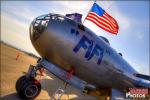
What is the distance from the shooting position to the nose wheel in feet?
32.0

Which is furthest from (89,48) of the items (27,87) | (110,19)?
(27,87)

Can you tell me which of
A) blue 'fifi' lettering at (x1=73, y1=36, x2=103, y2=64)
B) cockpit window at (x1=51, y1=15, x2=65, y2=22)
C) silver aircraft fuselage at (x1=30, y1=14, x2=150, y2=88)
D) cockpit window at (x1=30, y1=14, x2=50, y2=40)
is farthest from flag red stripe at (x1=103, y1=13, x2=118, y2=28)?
cockpit window at (x1=30, y1=14, x2=50, y2=40)

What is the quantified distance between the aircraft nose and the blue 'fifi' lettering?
2.02 meters

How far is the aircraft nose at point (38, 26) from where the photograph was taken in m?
9.71

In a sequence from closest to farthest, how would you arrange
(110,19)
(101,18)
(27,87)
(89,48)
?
(27,87), (89,48), (101,18), (110,19)

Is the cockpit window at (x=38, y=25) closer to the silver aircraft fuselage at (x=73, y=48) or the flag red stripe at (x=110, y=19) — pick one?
the silver aircraft fuselage at (x=73, y=48)

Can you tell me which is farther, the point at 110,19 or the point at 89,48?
the point at 110,19

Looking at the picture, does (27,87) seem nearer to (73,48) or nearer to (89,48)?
(73,48)

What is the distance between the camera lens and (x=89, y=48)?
1088 cm

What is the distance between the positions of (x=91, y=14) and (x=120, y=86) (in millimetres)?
5962

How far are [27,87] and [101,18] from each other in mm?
A: 6741

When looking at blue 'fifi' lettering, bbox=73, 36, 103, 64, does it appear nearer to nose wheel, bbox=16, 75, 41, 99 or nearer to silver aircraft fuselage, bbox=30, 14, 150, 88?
silver aircraft fuselage, bbox=30, 14, 150, 88

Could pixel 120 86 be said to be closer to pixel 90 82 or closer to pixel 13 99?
pixel 90 82

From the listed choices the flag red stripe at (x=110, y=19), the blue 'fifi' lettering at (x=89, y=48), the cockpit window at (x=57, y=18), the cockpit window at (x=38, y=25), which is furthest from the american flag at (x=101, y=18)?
the cockpit window at (x=38, y=25)
